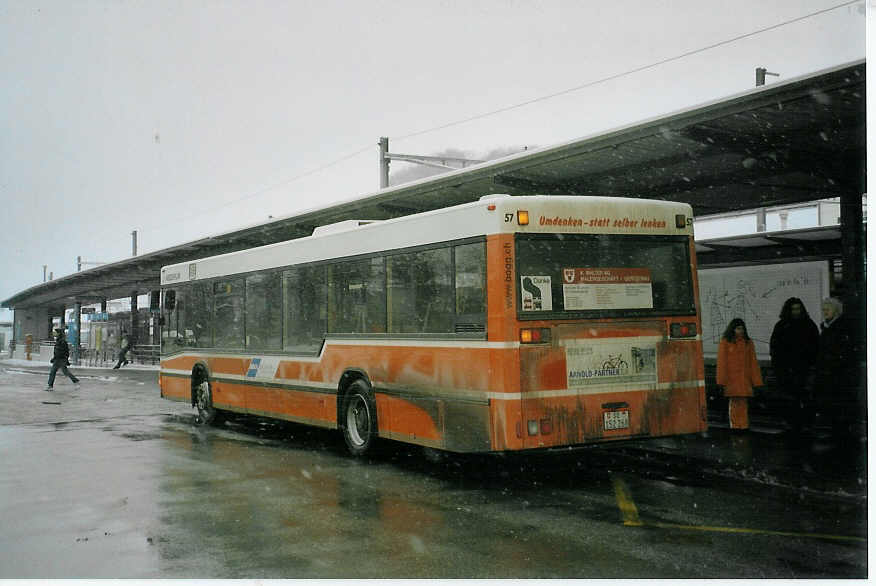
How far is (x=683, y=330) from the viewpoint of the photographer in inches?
379

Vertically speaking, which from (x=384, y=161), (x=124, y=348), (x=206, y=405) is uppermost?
(x=384, y=161)

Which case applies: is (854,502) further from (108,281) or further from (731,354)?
(108,281)

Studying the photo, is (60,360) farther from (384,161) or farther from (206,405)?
(206,405)

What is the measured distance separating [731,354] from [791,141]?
301 centimetres

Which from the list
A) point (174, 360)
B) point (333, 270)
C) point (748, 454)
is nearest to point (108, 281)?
point (174, 360)

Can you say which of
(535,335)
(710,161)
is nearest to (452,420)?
(535,335)

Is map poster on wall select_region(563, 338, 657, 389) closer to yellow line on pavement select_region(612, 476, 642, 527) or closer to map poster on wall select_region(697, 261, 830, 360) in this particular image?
yellow line on pavement select_region(612, 476, 642, 527)

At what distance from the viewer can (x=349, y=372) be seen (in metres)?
11.4

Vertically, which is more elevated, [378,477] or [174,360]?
[174,360]

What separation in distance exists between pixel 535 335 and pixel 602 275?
1018 millimetres

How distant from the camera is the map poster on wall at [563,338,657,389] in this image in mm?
8969

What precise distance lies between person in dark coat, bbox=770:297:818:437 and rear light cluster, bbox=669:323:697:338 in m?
3.65

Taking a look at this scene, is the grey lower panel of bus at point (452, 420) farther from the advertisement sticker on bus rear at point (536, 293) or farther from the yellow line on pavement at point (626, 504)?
the yellow line on pavement at point (626, 504)

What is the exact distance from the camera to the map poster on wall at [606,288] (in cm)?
909
